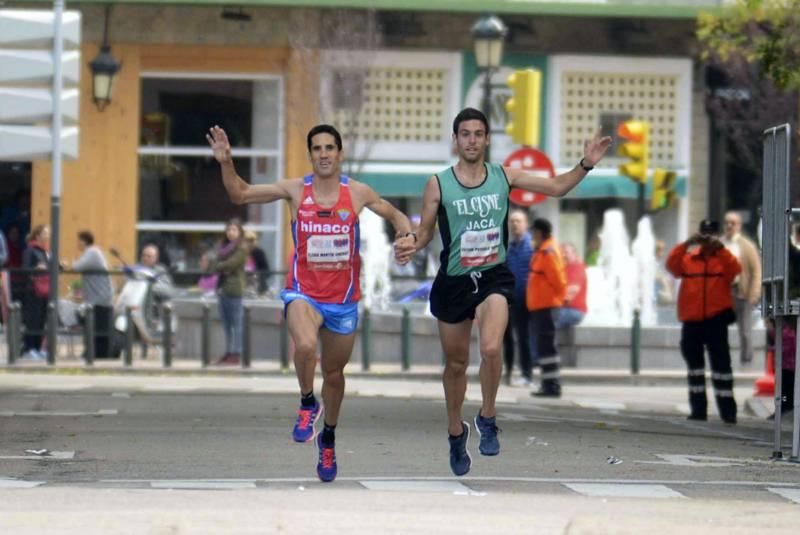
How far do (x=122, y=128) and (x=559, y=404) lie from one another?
16.9m

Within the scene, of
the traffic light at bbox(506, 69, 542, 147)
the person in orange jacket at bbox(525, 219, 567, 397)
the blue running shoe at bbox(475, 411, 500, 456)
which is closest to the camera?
the blue running shoe at bbox(475, 411, 500, 456)

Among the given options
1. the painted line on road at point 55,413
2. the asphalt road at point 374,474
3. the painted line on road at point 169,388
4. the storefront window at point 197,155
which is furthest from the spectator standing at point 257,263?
the painted line on road at point 55,413

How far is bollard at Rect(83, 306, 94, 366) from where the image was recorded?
2488cm

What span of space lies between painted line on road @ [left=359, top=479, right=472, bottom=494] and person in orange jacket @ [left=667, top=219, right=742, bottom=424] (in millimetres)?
7125

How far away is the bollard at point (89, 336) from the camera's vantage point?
81.6 feet

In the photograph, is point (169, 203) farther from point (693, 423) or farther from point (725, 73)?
point (693, 423)

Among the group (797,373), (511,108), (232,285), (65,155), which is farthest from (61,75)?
(797,373)

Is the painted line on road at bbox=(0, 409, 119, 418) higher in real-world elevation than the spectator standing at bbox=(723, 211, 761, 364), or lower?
lower

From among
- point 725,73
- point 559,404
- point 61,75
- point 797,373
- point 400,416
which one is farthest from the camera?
point 725,73

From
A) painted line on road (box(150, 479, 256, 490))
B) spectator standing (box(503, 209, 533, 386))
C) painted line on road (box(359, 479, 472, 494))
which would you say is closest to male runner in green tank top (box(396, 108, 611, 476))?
painted line on road (box(359, 479, 472, 494))

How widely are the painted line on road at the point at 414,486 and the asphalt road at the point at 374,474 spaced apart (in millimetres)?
17

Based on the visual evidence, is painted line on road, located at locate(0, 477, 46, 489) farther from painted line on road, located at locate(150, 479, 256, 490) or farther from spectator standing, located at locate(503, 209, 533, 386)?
spectator standing, located at locate(503, 209, 533, 386)

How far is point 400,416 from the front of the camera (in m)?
16.8

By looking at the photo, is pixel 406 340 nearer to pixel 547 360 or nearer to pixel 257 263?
pixel 547 360
